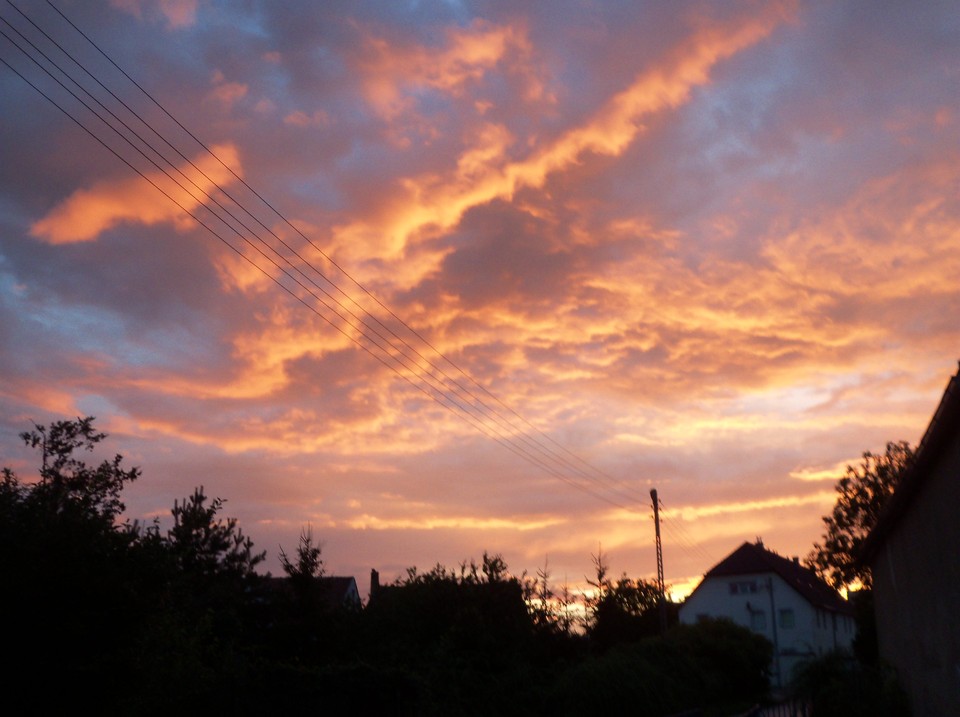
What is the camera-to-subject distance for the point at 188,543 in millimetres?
30969

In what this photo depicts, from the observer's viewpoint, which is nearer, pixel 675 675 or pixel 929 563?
pixel 929 563

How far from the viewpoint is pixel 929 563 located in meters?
15.5

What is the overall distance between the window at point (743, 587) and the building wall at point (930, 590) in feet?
121

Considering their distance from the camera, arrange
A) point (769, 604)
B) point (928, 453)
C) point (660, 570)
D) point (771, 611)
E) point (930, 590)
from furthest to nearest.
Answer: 1. point (769, 604)
2. point (771, 611)
3. point (660, 570)
4. point (930, 590)
5. point (928, 453)

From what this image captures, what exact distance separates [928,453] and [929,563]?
11.6 feet

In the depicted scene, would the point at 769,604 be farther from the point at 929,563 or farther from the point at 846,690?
the point at 929,563

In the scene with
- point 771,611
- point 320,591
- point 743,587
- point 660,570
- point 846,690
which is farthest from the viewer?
point 743,587

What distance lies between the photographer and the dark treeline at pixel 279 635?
1321cm

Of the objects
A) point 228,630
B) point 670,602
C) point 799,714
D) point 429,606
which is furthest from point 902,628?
point 670,602

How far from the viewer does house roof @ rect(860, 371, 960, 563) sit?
10.8 m

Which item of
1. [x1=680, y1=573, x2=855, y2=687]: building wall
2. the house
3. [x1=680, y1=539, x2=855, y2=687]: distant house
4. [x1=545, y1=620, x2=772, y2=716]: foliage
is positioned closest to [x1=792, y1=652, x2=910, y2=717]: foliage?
the house

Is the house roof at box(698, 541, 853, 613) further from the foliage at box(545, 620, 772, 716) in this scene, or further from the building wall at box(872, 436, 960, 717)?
the building wall at box(872, 436, 960, 717)

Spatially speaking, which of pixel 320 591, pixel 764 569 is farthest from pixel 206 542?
pixel 764 569

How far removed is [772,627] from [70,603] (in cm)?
5337
